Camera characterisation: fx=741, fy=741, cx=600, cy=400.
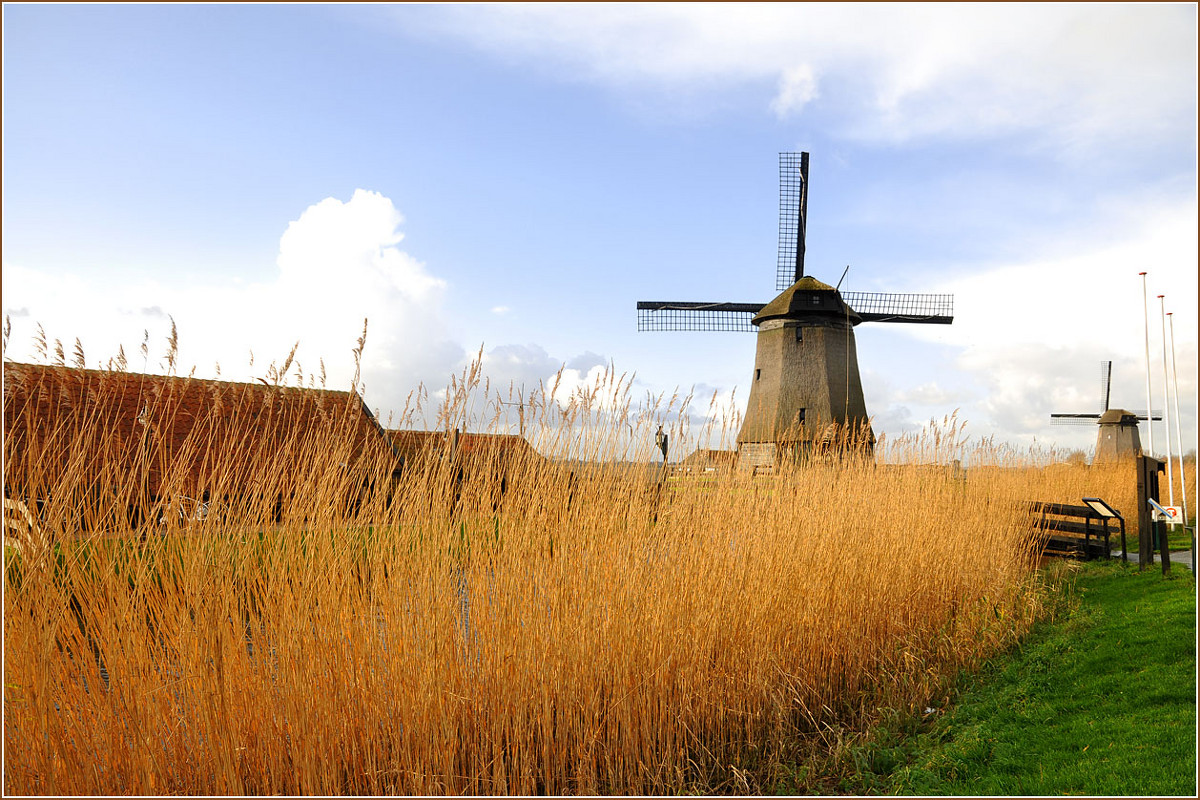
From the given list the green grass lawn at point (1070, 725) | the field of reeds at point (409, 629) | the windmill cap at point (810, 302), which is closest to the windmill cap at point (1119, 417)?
the windmill cap at point (810, 302)

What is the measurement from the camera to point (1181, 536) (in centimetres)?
1212

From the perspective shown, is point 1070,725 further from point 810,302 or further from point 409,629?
point 810,302

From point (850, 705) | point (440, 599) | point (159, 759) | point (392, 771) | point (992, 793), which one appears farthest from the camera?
Answer: point (850, 705)

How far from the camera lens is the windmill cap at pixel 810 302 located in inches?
616

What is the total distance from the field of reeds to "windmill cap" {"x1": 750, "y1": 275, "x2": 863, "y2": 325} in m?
12.1

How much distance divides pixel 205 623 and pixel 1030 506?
887 cm

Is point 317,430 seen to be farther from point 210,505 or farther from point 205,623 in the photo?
point 205,623

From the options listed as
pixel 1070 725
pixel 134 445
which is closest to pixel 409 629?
pixel 134 445

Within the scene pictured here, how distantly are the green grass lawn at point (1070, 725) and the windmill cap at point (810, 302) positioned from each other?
33.3 feet

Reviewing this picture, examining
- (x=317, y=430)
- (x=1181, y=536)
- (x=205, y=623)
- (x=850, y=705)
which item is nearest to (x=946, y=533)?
(x=850, y=705)

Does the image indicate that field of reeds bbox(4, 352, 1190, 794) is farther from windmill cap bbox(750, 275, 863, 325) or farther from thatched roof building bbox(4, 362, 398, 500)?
windmill cap bbox(750, 275, 863, 325)

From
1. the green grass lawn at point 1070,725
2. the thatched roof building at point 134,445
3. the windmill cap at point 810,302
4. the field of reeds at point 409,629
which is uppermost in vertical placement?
the windmill cap at point 810,302

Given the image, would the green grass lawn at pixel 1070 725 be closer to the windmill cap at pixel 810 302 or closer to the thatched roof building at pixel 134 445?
the thatched roof building at pixel 134 445

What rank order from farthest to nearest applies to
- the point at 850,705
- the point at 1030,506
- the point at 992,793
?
the point at 1030,506 → the point at 850,705 → the point at 992,793
